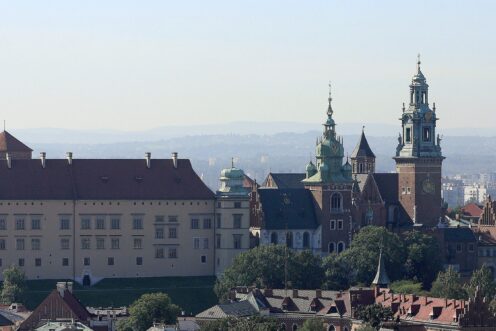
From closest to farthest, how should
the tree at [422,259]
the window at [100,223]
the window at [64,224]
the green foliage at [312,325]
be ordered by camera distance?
the green foliage at [312,325], the window at [64,224], the window at [100,223], the tree at [422,259]

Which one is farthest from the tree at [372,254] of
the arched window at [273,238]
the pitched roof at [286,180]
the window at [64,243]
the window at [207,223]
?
the window at [64,243]

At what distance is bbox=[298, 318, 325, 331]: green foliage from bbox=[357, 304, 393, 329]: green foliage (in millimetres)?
2549

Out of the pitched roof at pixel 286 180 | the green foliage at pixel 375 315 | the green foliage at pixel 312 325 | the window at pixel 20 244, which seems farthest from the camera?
the pitched roof at pixel 286 180

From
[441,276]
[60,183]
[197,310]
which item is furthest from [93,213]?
[441,276]

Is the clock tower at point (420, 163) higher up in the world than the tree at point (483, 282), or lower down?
higher up

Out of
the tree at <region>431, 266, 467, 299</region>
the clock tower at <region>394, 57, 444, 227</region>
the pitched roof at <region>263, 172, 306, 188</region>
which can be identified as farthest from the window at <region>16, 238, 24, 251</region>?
the clock tower at <region>394, 57, 444, 227</region>

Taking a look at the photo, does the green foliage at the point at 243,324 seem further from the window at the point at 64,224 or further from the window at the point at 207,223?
the window at the point at 207,223

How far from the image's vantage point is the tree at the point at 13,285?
145375mm

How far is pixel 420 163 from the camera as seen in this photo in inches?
7028

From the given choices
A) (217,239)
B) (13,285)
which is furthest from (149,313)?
(217,239)

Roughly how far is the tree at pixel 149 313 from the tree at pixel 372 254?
25.2m

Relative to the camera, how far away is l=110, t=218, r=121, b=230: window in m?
158

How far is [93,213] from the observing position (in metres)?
158

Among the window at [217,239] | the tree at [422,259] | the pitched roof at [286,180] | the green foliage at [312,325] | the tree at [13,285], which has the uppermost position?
the pitched roof at [286,180]
